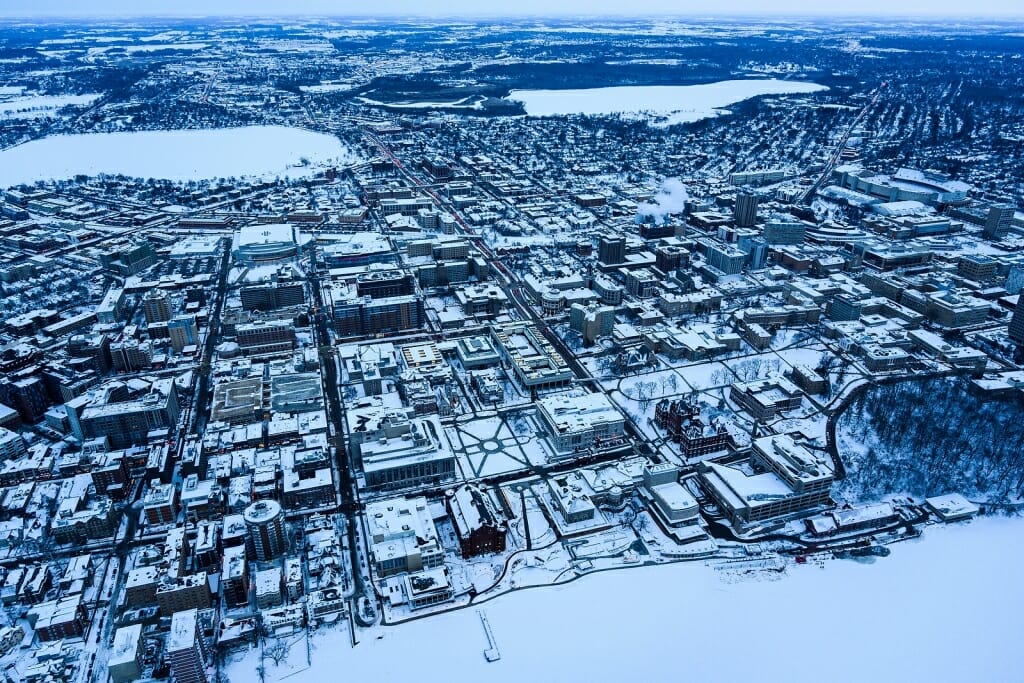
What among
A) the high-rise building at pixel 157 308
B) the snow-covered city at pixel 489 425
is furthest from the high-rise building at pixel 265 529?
the high-rise building at pixel 157 308

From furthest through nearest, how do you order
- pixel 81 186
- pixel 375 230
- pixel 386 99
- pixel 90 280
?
1. pixel 386 99
2. pixel 81 186
3. pixel 375 230
4. pixel 90 280

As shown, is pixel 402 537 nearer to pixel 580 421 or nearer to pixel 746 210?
pixel 580 421

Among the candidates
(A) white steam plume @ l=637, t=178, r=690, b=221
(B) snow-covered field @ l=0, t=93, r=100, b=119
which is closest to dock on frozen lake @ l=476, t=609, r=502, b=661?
(A) white steam plume @ l=637, t=178, r=690, b=221

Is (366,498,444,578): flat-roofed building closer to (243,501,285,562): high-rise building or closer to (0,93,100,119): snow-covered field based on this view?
(243,501,285,562): high-rise building

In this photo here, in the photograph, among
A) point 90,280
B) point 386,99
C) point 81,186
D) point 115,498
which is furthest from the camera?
point 386,99

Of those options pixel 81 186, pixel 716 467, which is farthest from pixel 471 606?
pixel 81 186

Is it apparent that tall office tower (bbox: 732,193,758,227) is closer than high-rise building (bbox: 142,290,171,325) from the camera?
No

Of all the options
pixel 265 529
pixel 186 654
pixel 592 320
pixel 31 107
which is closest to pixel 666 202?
pixel 592 320

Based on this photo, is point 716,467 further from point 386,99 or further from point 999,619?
point 386,99
